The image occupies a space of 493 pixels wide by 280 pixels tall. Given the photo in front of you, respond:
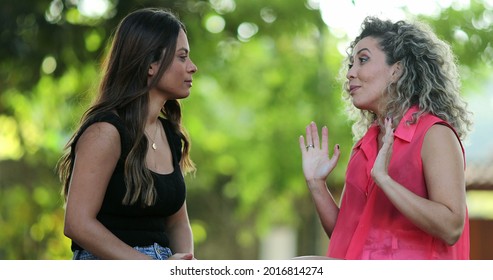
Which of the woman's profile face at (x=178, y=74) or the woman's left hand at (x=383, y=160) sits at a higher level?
the woman's profile face at (x=178, y=74)

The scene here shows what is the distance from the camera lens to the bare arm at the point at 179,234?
3.10 meters

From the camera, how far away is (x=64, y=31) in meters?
6.61

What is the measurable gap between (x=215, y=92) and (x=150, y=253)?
308 inches

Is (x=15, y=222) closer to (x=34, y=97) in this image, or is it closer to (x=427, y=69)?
(x=34, y=97)

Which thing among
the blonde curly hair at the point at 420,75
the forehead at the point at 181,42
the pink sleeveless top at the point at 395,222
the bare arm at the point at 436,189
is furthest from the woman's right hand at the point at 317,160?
the forehead at the point at 181,42

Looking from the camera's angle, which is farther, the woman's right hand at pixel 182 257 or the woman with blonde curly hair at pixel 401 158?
the woman's right hand at pixel 182 257

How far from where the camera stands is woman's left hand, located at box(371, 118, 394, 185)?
8.63 ft

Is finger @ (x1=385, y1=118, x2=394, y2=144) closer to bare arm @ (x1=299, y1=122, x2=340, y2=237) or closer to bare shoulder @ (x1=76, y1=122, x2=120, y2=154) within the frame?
bare arm @ (x1=299, y1=122, x2=340, y2=237)

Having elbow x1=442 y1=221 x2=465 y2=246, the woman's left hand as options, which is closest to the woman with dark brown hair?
the woman's left hand

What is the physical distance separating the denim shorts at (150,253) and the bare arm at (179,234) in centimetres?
12

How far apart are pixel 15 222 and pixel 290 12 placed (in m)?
3.44

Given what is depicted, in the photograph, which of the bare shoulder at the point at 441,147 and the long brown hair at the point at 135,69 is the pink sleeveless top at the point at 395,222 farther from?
the long brown hair at the point at 135,69

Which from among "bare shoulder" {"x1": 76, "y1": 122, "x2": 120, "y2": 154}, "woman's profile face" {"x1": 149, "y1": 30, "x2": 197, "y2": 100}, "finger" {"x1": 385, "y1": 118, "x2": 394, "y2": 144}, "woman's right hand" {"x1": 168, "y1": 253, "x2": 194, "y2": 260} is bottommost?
"woman's right hand" {"x1": 168, "y1": 253, "x2": 194, "y2": 260}

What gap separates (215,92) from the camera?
34.9ft
